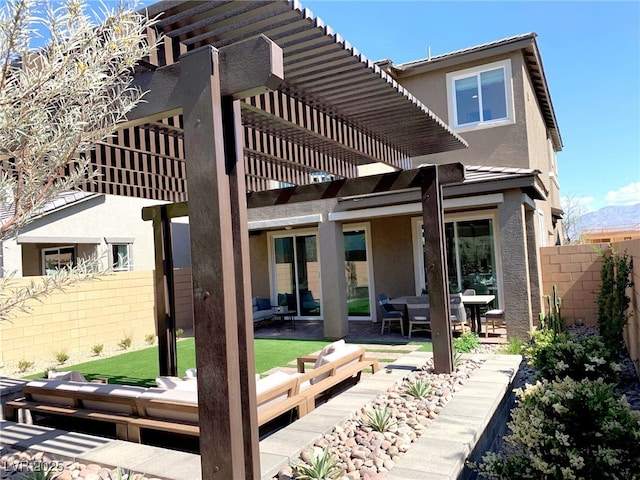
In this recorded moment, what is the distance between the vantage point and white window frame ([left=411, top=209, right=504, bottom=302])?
1200 centimetres

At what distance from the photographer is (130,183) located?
8.13 m

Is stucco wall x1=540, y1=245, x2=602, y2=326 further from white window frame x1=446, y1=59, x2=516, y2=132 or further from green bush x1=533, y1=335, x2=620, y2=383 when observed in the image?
green bush x1=533, y1=335, x2=620, y2=383

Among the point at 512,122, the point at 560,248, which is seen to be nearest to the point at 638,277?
the point at 560,248

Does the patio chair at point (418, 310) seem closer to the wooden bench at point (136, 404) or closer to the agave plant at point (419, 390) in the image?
the agave plant at point (419, 390)

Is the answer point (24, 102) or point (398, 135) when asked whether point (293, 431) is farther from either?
point (398, 135)

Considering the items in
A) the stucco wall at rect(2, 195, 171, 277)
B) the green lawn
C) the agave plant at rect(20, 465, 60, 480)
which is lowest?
the green lawn

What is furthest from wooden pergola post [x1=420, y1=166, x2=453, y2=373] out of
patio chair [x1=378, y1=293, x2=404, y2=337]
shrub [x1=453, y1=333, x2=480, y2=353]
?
patio chair [x1=378, y1=293, x2=404, y2=337]

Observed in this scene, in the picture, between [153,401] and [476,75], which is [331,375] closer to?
[153,401]

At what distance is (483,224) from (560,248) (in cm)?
196

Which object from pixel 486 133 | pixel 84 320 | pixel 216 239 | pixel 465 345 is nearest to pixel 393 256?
pixel 486 133

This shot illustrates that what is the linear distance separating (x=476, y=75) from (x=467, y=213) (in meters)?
4.11

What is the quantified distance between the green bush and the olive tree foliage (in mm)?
5939

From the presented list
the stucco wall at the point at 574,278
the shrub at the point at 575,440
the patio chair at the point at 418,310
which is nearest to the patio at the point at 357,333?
the patio chair at the point at 418,310

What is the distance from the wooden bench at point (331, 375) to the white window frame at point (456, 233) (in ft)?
21.7
